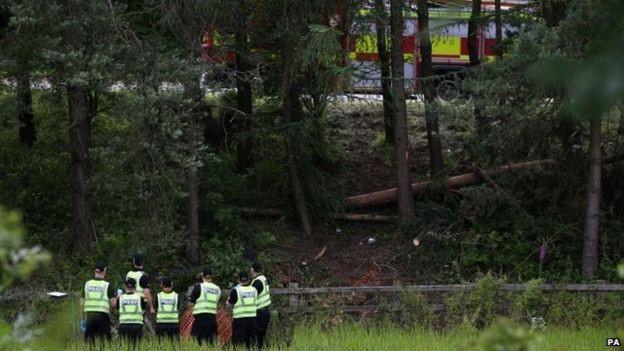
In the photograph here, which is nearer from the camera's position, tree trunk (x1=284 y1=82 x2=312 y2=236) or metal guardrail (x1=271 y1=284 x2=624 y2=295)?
→ metal guardrail (x1=271 y1=284 x2=624 y2=295)

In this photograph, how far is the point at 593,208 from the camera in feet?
51.5

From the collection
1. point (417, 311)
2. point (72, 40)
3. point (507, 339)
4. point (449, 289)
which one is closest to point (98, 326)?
point (72, 40)

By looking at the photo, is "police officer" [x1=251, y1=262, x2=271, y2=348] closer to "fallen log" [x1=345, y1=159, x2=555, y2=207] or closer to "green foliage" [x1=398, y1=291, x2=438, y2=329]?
"green foliage" [x1=398, y1=291, x2=438, y2=329]

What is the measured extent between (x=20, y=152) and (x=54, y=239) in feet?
13.3

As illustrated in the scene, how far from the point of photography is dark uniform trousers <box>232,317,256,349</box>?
484 inches

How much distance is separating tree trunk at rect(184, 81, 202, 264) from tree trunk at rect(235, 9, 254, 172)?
113cm

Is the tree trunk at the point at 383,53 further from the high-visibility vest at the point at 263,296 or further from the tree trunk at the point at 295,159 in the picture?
the high-visibility vest at the point at 263,296

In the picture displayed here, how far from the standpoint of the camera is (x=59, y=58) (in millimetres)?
12891

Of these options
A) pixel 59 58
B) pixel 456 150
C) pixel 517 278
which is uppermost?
pixel 59 58

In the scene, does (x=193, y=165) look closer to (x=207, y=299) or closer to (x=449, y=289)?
(x=207, y=299)

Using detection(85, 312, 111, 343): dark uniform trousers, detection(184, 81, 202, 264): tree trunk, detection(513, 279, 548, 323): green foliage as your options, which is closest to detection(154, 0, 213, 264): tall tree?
detection(184, 81, 202, 264): tree trunk

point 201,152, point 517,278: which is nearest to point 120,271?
point 201,152

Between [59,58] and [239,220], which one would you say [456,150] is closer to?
[239,220]

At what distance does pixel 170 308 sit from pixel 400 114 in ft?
25.5
